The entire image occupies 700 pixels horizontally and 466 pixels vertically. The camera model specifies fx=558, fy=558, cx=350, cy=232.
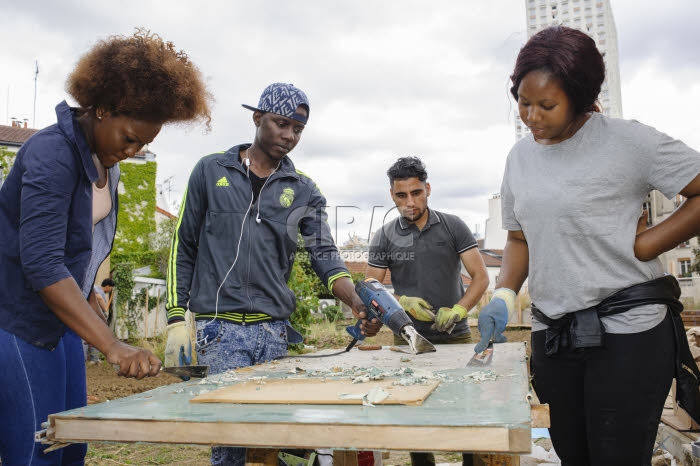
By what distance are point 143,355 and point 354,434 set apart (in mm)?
788

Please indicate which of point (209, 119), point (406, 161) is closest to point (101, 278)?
point (406, 161)

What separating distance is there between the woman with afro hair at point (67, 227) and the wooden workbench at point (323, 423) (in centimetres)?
27

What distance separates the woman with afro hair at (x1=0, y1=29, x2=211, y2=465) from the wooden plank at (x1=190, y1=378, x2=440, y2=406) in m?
0.27

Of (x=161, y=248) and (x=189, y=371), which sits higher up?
(x=161, y=248)

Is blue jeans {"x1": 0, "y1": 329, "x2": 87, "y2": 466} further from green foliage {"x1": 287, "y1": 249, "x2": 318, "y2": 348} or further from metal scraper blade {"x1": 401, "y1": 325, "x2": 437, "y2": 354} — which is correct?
green foliage {"x1": 287, "y1": 249, "x2": 318, "y2": 348}

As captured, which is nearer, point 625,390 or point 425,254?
point 625,390

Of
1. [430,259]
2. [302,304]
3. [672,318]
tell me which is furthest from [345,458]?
[302,304]

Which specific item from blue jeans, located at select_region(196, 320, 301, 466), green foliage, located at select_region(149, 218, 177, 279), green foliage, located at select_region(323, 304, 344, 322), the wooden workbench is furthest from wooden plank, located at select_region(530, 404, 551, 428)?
green foliage, located at select_region(149, 218, 177, 279)

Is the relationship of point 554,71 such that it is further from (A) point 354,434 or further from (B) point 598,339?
(A) point 354,434

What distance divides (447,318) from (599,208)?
1673 mm

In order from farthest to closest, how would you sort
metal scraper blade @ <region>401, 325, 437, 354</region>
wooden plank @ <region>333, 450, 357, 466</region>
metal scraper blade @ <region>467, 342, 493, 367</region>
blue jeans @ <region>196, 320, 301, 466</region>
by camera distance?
1. metal scraper blade @ <region>401, 325, 437, 354</region>
2. blue jeans @ <region>196, 320, 301, 466</region>
3. metal scraper blade @ <region>467, 342, 493, 367</region>
4. wooden plank @ <region>333, 450, 357, 466</region>

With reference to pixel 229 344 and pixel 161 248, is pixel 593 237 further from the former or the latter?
pixel 161 248

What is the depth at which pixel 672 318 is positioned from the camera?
181 centimetres

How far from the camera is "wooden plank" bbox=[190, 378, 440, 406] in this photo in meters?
1.50
